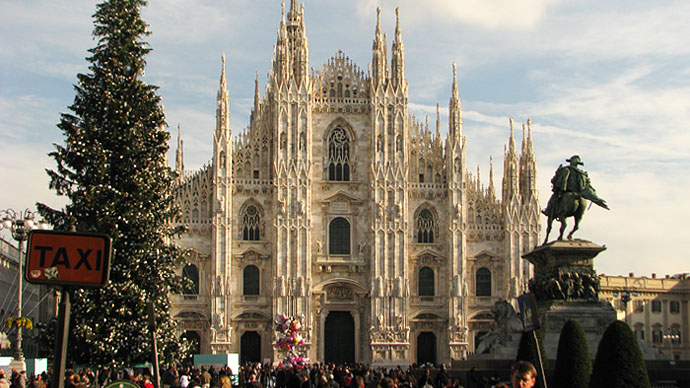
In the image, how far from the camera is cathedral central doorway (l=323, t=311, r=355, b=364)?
5734cm

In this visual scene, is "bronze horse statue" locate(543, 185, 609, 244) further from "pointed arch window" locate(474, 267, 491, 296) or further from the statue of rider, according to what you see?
"pointed arch window" locate(474, 267, 491, 296)

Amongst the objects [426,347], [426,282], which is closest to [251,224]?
[426,282]

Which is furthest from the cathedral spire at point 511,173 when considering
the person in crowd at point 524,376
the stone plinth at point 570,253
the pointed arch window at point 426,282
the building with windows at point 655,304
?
the person in crowd at point 524,376

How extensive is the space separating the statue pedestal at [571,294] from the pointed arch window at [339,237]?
93.2 feet

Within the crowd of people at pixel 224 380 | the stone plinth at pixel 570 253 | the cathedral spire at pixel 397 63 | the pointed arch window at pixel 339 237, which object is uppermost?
the cathedral spire at pixel 397 63

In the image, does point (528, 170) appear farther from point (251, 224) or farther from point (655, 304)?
point (655, 304)

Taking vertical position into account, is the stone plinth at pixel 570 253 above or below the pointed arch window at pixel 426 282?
below

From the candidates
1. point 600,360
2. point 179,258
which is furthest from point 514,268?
point 600,360

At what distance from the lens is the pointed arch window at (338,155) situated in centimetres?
5866

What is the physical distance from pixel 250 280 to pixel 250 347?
13.1 feet

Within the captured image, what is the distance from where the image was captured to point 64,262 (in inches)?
373

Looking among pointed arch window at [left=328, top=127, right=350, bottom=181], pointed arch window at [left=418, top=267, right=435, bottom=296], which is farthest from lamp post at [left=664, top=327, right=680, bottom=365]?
pointed arch window at [left=328, top=127, right=350, bottom=181]

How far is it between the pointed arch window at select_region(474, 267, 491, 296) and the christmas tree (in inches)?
1296

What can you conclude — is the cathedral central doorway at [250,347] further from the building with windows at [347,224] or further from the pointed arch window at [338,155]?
the pointed arch window at [338,155]
